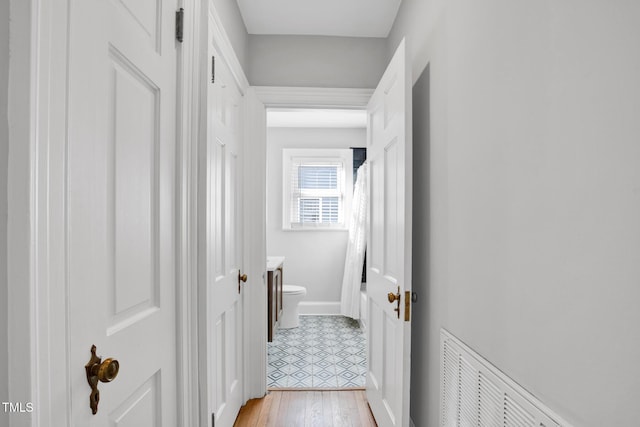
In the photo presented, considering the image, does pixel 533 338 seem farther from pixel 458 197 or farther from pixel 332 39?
pixel 332 39

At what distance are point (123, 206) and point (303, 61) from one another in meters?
2.01

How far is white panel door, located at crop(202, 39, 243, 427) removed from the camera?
1.68m

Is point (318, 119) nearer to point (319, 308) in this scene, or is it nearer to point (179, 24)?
point (319, 308)

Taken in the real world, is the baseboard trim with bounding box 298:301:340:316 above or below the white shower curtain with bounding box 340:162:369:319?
below

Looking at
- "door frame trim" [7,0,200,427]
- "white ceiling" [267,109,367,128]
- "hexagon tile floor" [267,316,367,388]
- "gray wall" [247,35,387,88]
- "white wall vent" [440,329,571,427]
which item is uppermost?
"white ceiling" [267,109,367,128]

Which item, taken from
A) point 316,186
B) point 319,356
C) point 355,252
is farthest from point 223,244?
point 316,186

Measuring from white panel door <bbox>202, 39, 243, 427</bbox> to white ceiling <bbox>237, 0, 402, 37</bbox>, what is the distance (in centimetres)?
52

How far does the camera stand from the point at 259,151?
2.62 metres

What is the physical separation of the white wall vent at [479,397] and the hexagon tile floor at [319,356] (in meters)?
1.51

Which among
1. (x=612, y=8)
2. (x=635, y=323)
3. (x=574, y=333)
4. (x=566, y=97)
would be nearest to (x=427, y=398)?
(x=574, y=333)

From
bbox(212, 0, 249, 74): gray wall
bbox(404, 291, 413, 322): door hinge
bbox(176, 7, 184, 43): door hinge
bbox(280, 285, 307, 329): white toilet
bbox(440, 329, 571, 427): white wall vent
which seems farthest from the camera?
bbox(280, 285, 307, 329): white toilet

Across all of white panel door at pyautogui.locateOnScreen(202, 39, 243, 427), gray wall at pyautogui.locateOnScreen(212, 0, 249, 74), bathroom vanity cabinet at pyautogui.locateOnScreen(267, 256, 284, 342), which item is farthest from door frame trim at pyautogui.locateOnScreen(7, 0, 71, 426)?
bathroom vanity cabinet at pyautogui.locateOnScreen(267, 256, 284, 342)

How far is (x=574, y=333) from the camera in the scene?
0.82m

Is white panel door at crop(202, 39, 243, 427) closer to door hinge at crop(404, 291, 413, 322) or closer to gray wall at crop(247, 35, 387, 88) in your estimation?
gray wall at crop(247, 35, 387, 88)
